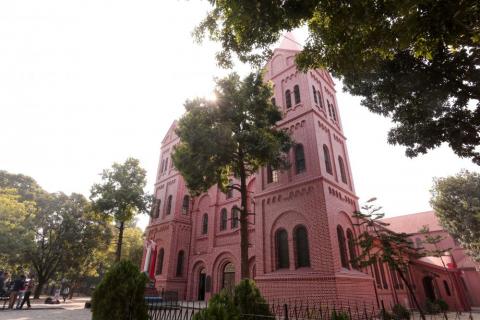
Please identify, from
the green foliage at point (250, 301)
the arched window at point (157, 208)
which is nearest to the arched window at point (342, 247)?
the green foliage at point (250, 301)

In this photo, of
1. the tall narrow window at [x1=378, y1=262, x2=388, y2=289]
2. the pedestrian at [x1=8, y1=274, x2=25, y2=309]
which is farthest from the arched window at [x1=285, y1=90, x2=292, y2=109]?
the pedestrian at [x1=8, y1=274, x2=25, y2=309]

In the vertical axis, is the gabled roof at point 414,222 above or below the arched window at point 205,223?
above

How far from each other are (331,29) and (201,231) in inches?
810

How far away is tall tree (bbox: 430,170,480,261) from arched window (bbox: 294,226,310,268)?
62.6 feet

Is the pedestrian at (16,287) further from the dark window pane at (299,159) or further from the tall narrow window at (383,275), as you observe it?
the tall narrow window at (383,275)

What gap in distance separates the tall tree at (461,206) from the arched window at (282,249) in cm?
1955

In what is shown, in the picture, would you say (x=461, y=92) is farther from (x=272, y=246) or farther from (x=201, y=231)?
(x=201, y=231)

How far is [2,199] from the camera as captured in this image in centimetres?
2123

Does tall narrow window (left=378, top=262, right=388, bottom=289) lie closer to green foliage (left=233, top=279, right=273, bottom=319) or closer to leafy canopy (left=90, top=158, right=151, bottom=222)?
green foliage (left=233, top=279, right=273, bottom=319)

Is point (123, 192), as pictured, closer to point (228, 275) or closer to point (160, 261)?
point (160, 261)

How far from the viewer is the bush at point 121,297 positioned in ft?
25.2

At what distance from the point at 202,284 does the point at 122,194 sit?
10.2 m

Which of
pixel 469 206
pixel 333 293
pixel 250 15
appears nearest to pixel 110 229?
pixel 333 293

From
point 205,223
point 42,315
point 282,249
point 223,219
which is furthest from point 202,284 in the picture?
point 42,315
